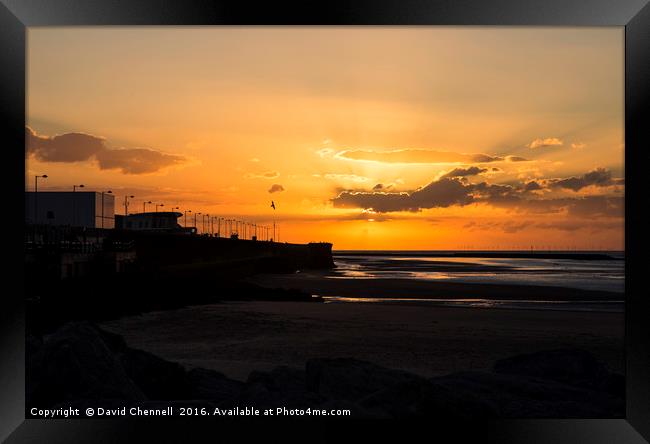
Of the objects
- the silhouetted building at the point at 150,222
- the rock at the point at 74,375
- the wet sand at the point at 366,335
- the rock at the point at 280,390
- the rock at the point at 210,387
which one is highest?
the silhouetted building at the point at 150,222

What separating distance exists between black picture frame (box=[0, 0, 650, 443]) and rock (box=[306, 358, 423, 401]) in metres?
1.93

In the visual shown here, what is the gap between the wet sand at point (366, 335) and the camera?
1267 cm

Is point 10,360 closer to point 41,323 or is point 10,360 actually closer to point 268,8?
point 268,8

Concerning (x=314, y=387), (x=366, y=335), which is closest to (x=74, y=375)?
(x=314, y=387)

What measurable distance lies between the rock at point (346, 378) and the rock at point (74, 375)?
6.14 feet

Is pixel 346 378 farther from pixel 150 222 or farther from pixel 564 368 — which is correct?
pixel 150 222

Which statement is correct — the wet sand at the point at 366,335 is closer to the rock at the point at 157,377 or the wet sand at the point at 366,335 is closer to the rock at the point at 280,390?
the rock at the point at 157,377

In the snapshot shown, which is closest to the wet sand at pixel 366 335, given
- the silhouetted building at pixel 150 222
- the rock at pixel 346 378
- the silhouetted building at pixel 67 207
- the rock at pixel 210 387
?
the rock at pixel 210 387

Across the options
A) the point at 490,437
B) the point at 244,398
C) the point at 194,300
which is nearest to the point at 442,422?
the point at 490,437

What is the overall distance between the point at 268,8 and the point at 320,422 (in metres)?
3.20

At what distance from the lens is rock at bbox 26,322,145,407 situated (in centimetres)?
652

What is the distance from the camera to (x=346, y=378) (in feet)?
23.1

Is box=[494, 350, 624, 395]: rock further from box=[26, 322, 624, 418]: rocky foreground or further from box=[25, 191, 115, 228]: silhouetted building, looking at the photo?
box=[25, 191, 115, 228]: silhouetted building

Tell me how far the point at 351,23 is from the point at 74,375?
177 inches
